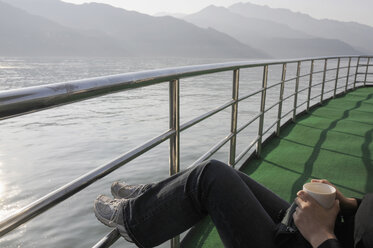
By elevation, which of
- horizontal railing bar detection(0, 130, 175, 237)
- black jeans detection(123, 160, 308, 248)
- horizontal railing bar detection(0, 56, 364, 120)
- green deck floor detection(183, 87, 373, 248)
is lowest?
green deck floor detection(183, 87, 373, 248)

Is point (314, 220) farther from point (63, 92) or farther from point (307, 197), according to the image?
point (63, 92)

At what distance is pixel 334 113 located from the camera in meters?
5.27

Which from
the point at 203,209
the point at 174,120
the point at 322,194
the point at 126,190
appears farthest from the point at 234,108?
the point at 322,194

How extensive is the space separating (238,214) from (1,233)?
624mm

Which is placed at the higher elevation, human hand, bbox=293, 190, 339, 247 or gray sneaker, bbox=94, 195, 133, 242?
human hand, bbox=293, 190, 339, 247

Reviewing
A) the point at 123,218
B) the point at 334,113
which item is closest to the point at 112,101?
the point at 334,113

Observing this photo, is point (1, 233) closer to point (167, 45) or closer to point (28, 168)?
point (28, 168)

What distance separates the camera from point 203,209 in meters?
1.05

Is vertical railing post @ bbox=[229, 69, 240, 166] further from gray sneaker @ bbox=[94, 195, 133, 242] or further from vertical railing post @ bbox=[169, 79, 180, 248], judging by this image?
gray sneaker @ bbox=[94, 195, 133, 242]

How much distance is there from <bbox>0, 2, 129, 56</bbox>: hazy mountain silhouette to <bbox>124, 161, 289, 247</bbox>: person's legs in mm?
89125

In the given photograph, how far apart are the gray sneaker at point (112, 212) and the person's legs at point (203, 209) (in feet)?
0.11

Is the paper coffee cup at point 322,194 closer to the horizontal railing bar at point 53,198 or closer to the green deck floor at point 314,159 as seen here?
the horizontal railing bar at point 53,198

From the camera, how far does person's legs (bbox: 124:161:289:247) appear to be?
962 millimetres

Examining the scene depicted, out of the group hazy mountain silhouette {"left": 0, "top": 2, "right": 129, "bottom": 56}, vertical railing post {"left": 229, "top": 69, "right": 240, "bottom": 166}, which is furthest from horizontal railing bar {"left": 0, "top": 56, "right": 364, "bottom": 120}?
hazy mountain silhouette {"left": 0, "top": 2, "right": 129, "bottom": 56}
